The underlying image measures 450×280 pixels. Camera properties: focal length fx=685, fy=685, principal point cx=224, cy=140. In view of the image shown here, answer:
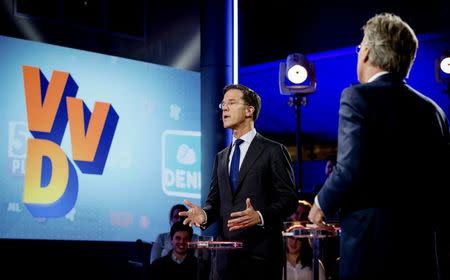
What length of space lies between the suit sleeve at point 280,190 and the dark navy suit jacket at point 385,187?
874 millimetres

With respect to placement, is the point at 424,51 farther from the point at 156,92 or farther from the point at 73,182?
the point at 73,182

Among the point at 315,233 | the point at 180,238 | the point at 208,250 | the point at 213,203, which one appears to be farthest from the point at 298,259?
the point at 315,233

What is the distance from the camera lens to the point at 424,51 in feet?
28.3

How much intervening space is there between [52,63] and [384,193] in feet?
Answer: 16.9

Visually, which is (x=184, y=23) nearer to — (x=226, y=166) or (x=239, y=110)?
(x=239, y=110)

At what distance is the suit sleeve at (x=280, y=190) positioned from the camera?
10.4 feet

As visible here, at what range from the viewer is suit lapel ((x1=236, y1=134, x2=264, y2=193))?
3.33 m

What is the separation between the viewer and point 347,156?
222 centimetres

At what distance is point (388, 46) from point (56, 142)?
4.85 m

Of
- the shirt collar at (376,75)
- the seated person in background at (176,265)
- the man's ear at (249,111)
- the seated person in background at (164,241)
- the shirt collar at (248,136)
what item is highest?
the man's ear at (249,111)

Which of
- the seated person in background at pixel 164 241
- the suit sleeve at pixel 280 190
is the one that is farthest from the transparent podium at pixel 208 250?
the seated person in background at pixel 164 241

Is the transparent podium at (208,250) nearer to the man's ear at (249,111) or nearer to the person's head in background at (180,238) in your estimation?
the man's ear at (249,111)

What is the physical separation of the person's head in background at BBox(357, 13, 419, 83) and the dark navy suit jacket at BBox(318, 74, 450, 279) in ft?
0.34

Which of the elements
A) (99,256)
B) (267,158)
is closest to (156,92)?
(99,256)
